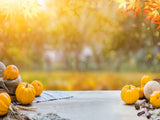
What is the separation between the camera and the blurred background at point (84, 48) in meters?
4.18

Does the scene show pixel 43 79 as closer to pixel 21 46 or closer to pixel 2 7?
pixel 21 46

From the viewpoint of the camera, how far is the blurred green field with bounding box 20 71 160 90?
4.27m

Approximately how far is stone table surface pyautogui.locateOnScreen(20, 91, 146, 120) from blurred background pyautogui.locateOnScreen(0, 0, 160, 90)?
1840mm

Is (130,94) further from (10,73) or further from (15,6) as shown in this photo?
(15,6)

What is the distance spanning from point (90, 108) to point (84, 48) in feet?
8.22

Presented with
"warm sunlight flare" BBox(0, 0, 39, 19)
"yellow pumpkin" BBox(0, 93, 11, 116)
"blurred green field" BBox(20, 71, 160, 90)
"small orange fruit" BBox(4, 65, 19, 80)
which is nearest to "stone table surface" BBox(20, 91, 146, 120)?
"yellow pumpkin" BBox(0, 93, 11, 116)

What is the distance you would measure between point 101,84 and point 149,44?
110 centimetres

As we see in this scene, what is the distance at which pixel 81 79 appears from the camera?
4.34m

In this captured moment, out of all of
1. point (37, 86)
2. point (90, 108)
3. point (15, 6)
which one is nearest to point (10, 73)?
point (37, 86)

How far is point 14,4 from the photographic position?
A: 201 cm

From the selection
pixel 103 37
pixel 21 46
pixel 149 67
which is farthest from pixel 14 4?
pixel 149 67

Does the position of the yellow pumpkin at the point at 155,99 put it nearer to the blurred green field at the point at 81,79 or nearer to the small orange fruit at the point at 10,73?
the small orange fruit at the point at 10,73

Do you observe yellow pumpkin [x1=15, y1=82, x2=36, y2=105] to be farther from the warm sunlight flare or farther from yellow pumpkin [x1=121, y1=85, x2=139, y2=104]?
yellow pumpkin [x1=121, y1=85, x2=139, y2=104]

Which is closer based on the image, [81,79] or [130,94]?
[130,94]
